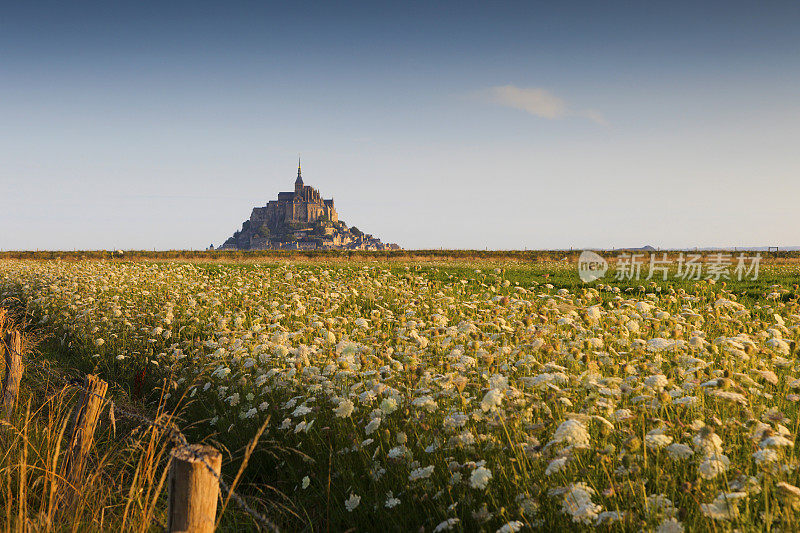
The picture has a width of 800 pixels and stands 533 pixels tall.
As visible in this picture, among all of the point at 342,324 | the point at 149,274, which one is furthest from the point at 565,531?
the point at 149,274

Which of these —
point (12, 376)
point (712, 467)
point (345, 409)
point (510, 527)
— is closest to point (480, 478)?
point (510, 527)

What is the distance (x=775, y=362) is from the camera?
4344 millimetres

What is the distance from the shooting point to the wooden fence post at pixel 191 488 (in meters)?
2.28

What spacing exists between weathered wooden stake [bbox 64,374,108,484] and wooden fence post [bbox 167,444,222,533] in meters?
1.82

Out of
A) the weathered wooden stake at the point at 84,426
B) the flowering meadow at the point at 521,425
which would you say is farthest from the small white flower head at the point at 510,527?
the weathered wooden stake at the point at 84,426

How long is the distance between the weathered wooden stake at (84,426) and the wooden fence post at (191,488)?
1823 mm

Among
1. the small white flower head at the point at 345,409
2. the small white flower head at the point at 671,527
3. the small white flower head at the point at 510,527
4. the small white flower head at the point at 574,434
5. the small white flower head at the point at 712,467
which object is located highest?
the small white flower head at the point at 574,434

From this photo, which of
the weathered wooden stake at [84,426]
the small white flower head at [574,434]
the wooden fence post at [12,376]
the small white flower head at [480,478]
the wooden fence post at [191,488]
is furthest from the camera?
the wooden fence post at [12,376]

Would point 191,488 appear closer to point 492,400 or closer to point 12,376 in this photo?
point 492,400

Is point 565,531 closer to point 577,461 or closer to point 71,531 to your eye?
point 577,461

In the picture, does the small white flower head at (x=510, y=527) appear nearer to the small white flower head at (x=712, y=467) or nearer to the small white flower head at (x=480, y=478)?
the small white flower head at (x=480, y=478)

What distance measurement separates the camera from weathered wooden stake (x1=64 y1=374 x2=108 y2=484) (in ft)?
12.1

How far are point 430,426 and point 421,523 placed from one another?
0.68 metres

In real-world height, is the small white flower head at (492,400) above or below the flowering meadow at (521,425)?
above
